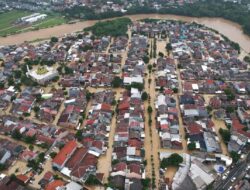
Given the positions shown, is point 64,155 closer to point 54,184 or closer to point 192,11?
point 54,184

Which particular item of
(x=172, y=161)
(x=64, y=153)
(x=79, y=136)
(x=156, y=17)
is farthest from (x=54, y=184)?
(x=156, y=17)

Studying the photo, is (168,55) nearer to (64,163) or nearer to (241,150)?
(241,150)

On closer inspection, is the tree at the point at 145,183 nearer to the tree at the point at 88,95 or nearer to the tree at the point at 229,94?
the tree at the point at 88,95

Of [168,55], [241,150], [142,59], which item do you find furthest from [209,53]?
[241,150]

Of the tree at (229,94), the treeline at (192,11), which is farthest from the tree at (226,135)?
the treeline at (192,11)

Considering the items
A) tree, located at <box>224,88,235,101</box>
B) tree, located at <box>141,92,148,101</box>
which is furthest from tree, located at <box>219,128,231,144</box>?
tree, located at <box>141,92,148,101</box>
